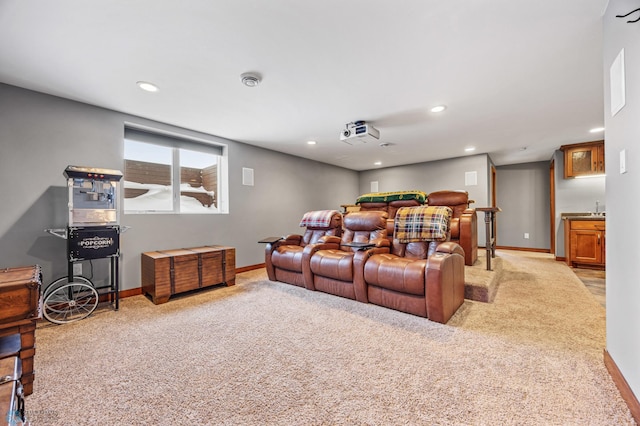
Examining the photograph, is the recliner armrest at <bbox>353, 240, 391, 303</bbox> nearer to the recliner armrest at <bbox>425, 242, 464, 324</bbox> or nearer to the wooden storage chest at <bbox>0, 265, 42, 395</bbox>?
the recliner armrest at <bbox>425, 242, 464, 324</bbox>

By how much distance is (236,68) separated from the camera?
2.38m

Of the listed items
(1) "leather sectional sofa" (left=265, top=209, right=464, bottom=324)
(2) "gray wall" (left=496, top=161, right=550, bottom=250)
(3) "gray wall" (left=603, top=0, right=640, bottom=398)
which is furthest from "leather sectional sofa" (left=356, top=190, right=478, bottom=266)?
(2) "gray wall" (left=496, top=161, right=550, bottom=250)

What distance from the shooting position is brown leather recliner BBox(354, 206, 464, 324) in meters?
2.39

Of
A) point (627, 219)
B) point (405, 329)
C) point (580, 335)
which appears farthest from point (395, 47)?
point (580, 335)

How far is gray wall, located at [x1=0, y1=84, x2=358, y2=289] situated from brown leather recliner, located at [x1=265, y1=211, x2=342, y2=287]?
0.98m

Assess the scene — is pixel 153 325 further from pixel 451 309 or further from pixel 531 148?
pixel 531 148

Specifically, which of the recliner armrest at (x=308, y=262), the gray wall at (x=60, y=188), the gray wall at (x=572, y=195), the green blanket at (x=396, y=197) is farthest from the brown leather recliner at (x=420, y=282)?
the gray wall at (x=572, y=195)

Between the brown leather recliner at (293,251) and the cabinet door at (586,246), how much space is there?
14.1 feet

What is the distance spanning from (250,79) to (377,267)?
7.37 feet

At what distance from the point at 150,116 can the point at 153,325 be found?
2.60 m

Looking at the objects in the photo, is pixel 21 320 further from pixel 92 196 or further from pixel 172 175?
pixel 172 175

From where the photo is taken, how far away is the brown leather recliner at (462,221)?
3738mm

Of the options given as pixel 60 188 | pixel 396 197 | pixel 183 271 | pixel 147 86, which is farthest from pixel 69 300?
pixel 396 197

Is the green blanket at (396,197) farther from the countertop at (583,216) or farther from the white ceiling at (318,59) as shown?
the countertop at (583,216)
